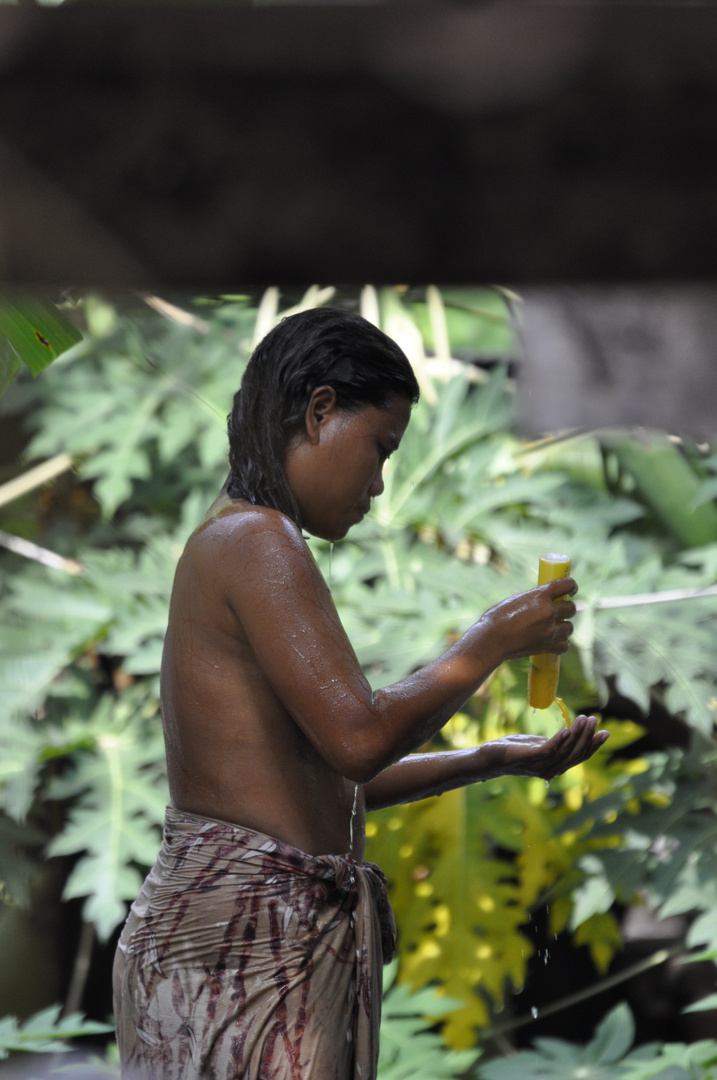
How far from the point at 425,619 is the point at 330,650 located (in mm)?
1486

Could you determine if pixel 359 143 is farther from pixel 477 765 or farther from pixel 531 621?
pixel 477 765

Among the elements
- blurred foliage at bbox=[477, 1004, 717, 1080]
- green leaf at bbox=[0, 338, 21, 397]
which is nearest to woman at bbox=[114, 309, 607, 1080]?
green leaf at bbox=[0, 338, 21, 397]

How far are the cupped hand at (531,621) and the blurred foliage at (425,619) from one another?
1.28m

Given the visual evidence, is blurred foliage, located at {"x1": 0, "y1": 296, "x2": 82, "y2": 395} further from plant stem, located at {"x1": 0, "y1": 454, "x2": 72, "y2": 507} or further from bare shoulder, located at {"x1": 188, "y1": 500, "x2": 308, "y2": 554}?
plant stem, located at {"x1": 0, "y1": 454, "x2": 72, "y2": 507}

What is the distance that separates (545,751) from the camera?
4.09ft

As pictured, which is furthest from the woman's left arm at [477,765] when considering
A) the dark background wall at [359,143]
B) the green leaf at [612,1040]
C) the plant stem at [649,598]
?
the green leaf at [612,1040]

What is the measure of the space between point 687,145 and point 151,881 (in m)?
0.93

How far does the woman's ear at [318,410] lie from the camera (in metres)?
1.16

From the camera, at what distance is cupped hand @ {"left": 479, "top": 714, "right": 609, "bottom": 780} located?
48.3 inches

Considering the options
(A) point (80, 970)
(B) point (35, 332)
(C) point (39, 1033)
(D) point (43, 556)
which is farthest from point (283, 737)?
(A) point (80, 970)

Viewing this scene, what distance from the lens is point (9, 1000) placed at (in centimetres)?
271

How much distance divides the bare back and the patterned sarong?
0.09 ft

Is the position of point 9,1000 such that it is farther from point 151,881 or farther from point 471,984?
point 151,881

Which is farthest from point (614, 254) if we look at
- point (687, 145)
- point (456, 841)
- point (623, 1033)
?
point (623, 1033)
